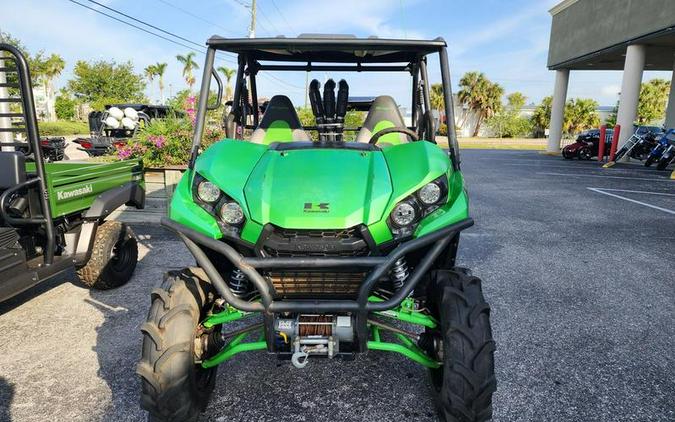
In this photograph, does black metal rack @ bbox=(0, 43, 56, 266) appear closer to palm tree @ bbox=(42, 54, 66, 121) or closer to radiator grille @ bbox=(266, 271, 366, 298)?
radiator grille @ bbox=(266, 271, 366, 298)

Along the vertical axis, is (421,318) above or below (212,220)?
below

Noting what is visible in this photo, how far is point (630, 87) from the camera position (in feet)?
53.8

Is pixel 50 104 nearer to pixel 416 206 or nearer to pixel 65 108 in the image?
pixel 65 108

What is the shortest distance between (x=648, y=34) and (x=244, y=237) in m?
17.6

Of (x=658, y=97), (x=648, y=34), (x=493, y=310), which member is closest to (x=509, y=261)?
(x=493, y=310)

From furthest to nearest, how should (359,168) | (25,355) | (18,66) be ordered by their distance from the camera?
(18,66) → (25,355) → (359,168)

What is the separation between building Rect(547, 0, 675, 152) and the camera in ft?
49.5

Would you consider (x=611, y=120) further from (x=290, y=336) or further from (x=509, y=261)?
(x=290, y=336)

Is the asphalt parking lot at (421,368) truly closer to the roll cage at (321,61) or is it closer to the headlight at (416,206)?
the headlight at (416,206)

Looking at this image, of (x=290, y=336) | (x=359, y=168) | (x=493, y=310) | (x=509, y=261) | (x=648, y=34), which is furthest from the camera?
(x=648, y=34)

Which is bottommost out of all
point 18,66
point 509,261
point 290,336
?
point 509,261

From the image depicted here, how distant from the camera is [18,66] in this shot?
3.27m

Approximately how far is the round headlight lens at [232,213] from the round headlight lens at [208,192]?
73 mm

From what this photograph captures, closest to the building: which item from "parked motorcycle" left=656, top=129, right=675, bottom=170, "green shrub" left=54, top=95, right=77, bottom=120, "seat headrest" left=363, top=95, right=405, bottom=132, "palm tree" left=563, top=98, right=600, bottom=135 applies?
"parked motorcycle" left=656, top=129, right=675, bottom=170
